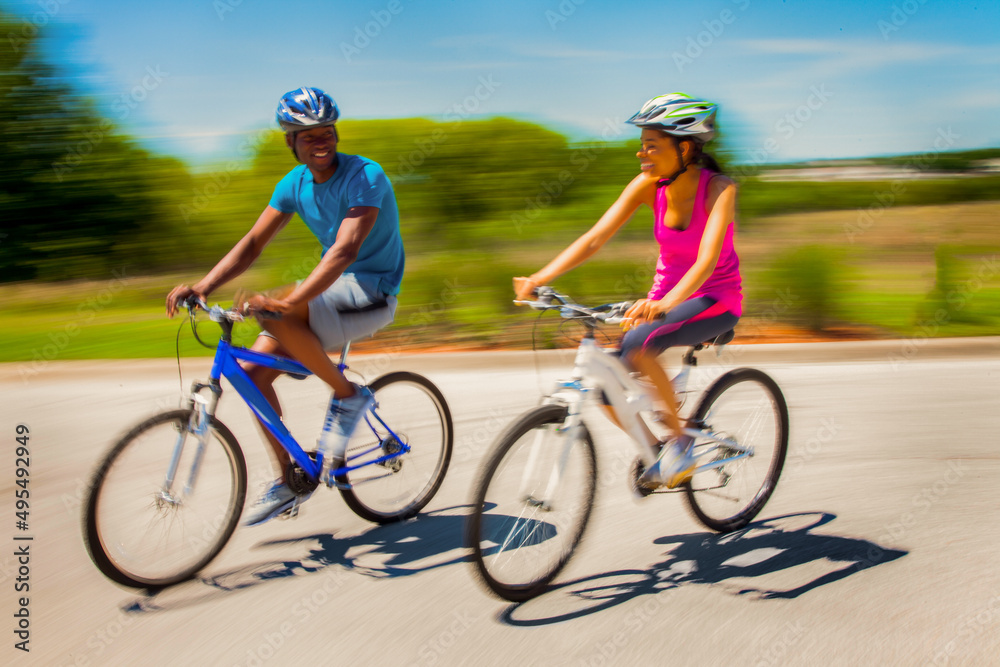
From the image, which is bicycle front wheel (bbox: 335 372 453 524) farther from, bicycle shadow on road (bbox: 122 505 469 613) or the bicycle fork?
the bicycle fork

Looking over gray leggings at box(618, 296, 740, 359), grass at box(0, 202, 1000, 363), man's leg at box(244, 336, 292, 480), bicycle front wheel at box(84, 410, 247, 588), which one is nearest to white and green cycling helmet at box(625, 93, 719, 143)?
gray leggings at box(618, 296, 740, 359)

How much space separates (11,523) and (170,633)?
167 cm

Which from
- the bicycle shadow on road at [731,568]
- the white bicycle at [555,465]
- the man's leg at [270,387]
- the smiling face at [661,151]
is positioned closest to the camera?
the white bicycle at [555,465]

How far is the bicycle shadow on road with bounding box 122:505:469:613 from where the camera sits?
3484 mm

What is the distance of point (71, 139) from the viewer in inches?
492

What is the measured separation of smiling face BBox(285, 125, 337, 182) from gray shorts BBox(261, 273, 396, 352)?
1.67ft

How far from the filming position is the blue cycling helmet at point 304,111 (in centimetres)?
358

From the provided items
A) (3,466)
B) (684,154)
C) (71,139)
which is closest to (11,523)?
(3,466)

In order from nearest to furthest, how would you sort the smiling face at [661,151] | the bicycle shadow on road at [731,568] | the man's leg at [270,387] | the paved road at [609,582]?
the paved road at [609,582] → the bicycle shadow on road at [731,568] → the smiling face at [661,151] → the man's leg at [270,387]

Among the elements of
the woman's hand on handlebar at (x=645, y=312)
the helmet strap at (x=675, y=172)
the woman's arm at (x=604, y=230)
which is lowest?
the woman's hand on handlebar at (x=645, y=312)

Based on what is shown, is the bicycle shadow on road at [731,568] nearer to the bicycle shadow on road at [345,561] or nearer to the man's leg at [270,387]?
the bicycle shadow on road at [345,561]

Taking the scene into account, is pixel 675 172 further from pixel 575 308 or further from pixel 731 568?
pixel 731 568

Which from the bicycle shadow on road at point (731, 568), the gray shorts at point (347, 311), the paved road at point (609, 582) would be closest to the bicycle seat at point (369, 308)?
the gray shorts at point (347, 311)

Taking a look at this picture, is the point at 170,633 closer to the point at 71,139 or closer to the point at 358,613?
the point at 358,613
